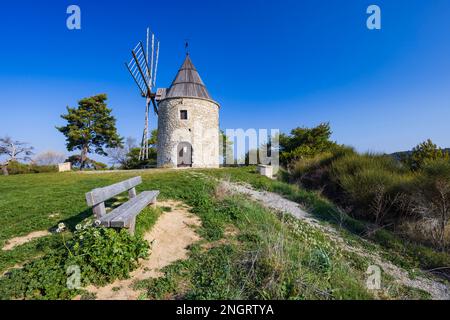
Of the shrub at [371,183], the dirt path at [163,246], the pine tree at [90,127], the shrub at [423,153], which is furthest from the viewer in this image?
the pine tree at [90,127]

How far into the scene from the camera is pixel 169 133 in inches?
→ 653

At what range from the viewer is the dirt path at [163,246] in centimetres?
237

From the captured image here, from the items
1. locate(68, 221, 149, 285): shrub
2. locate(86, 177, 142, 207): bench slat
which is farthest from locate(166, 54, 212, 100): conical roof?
locate(68, 221, 149, 285): shrub

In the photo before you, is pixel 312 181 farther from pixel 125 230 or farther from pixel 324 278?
pixel 125 230

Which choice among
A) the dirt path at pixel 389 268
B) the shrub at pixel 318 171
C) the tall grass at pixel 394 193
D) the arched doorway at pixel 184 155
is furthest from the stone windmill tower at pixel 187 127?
the dirt path at pixel 389 268

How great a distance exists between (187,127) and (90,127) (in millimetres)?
13289

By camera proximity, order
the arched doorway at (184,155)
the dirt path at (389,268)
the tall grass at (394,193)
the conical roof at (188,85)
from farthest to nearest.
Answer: the arched doorway at (184,155) → the conical roof at (188,85) → the tall grass at (394,193) → the dirt path at (389,268)

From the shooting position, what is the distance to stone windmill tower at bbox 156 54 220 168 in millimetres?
16484

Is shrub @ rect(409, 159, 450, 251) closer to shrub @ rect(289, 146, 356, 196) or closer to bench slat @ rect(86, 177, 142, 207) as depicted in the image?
shrub @ rect(289, 146, 356, 196)

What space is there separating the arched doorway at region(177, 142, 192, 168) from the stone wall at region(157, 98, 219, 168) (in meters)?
0.61

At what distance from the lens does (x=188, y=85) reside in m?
17.3

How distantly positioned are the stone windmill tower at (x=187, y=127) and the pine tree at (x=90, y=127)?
Answer: 31.6 ft

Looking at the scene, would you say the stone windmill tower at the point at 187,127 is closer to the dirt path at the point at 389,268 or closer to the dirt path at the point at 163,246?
the dirt path at the point at 389,268
